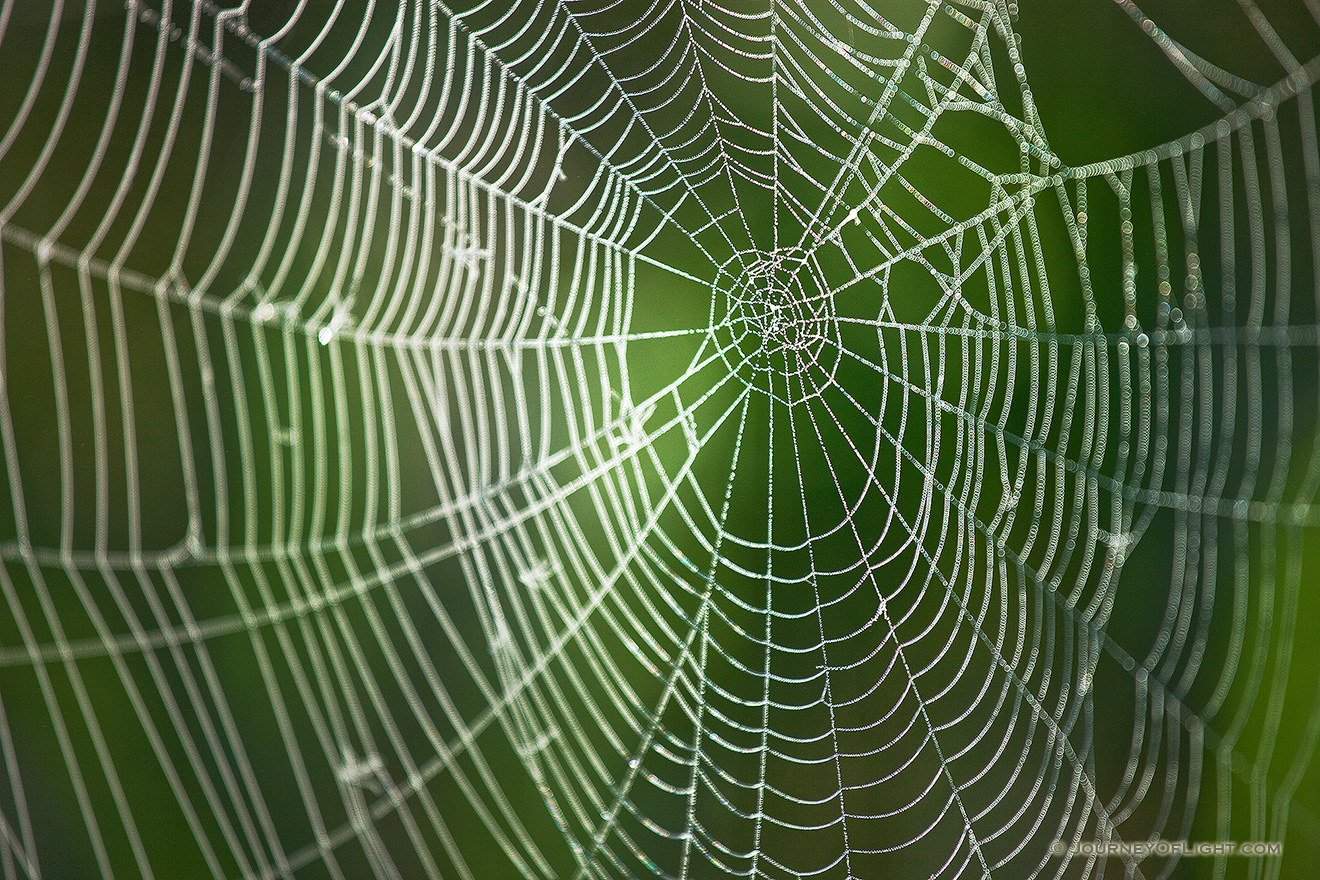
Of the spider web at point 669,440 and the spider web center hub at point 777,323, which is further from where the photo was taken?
the spider web center hub at point 777,323

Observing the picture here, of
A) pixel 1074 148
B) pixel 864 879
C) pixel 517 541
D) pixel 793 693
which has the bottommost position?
pixel 864 879

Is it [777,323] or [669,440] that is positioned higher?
[777,323]

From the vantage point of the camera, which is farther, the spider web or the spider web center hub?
the spider web center hub

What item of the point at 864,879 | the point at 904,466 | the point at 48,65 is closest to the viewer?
the point at 48,65

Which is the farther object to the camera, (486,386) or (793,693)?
(793,693)

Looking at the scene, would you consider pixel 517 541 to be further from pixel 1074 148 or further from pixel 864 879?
pixel 1074 148

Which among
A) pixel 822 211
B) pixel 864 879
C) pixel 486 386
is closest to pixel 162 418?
pixel 486 386
